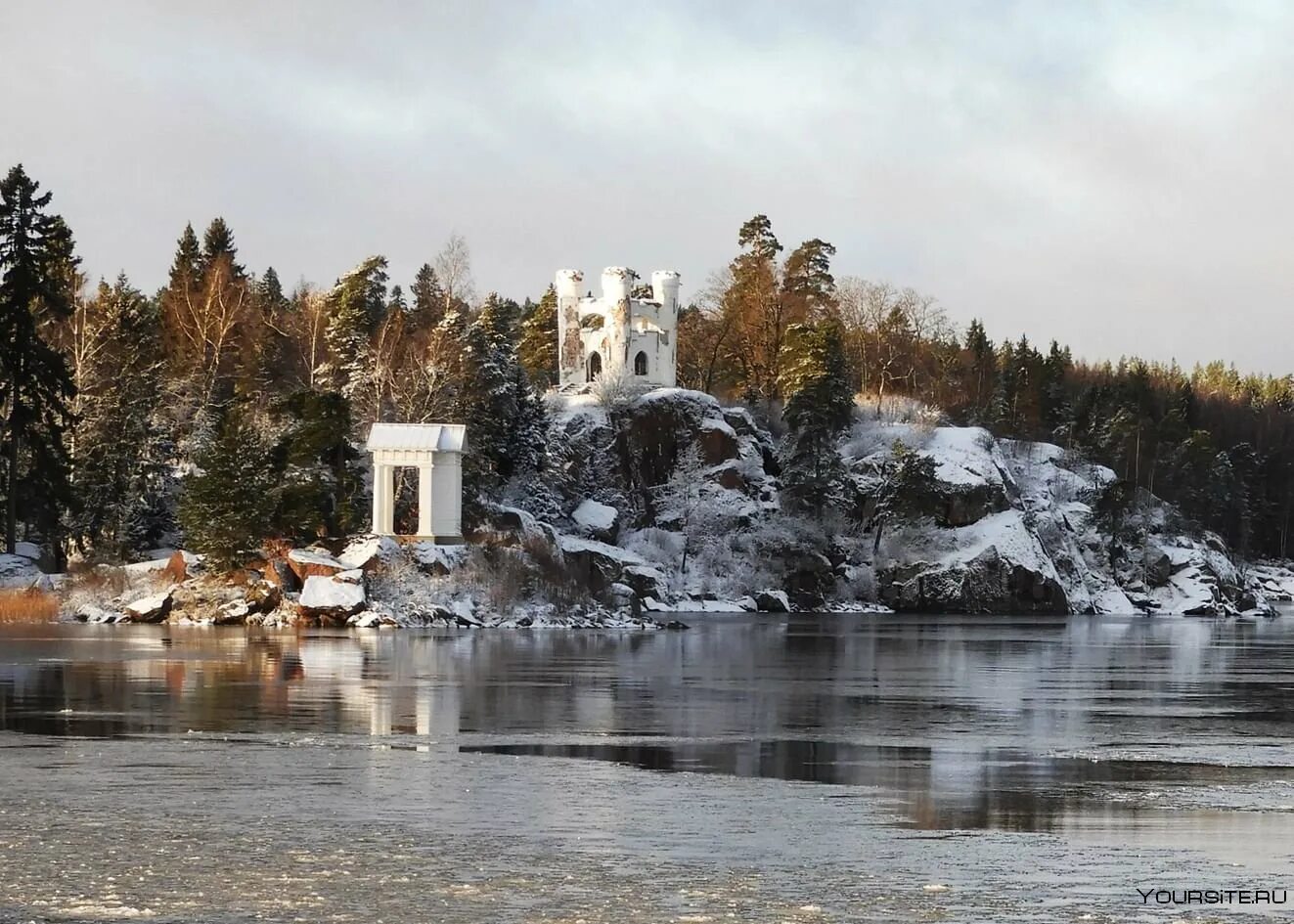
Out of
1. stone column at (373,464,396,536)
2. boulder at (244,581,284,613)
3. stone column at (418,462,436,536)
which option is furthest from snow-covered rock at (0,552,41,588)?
stone column at (418,462,436,536)

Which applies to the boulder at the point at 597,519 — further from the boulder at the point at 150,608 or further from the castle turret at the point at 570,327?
the boulder at the point at 150,608

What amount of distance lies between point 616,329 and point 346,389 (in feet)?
86.5

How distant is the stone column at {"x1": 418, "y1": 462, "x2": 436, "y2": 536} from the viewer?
236ft

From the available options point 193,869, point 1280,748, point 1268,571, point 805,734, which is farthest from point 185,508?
point 1268,571

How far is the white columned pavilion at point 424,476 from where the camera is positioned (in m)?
71.9

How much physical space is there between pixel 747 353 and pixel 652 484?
75.2 ft

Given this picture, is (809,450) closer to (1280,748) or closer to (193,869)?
(1280,748)

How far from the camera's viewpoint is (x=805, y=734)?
28.0m

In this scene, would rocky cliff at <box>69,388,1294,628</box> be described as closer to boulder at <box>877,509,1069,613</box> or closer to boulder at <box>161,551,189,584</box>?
boulder at <box>877,509,1069,613</box>

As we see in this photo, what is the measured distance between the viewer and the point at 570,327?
360 feet

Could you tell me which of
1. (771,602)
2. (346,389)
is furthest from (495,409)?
(771,602)

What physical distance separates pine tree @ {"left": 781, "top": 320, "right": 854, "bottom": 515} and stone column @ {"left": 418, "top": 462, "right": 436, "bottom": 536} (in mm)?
34775

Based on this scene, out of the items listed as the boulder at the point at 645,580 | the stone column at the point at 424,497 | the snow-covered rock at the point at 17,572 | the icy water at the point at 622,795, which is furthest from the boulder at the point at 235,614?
the icy water at the point at 622,795

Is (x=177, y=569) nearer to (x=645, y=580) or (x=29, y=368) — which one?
(x=29, y=368)
